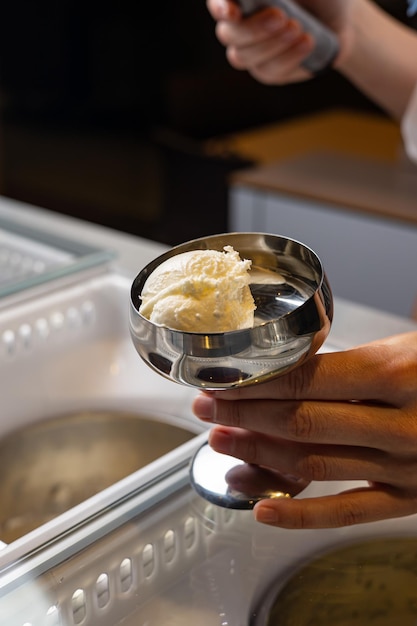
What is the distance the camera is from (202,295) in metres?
0.41

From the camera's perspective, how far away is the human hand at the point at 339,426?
438 millimetres

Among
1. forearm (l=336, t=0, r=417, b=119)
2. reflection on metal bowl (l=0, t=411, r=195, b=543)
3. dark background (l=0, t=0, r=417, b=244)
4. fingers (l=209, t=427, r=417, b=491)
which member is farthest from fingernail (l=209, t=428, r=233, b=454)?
dark background (l=0, t=0, r=417, b=244)

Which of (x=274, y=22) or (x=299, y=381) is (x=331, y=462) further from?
(x=274, y=22)

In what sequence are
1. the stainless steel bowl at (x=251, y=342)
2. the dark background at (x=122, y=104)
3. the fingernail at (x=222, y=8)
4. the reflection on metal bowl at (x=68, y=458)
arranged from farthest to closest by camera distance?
1. the dark background at (x=122, y=104)
2. the fingernail at (x=222, y=8)
3. the reflection on metal bowl at (x=68, y=458)
4. the stainless steel bowl at (x=251, y=342)

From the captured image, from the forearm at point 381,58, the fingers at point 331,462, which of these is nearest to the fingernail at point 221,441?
the fingers at point 331,462

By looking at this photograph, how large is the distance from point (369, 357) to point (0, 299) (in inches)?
15.2

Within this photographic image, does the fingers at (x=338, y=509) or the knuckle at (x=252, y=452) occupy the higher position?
the knuckle at (x=252, y=452)

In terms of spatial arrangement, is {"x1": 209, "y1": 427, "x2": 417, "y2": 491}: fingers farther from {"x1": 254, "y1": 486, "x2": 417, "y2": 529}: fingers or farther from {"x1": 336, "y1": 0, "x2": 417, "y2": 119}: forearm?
{"x1": 336, "y1": 0, "x2": 417, "y2": 119}: forearm

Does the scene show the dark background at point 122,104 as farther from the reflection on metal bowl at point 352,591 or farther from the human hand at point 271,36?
the reflection on metal bowl at point 352,591

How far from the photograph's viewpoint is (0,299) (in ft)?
2.37

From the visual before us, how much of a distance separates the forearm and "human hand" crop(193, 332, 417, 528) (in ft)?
2.25

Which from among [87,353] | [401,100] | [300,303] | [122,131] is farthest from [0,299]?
[122,131]

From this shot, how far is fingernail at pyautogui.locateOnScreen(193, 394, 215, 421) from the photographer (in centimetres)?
46

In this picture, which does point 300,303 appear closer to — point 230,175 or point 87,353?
point 87,353
